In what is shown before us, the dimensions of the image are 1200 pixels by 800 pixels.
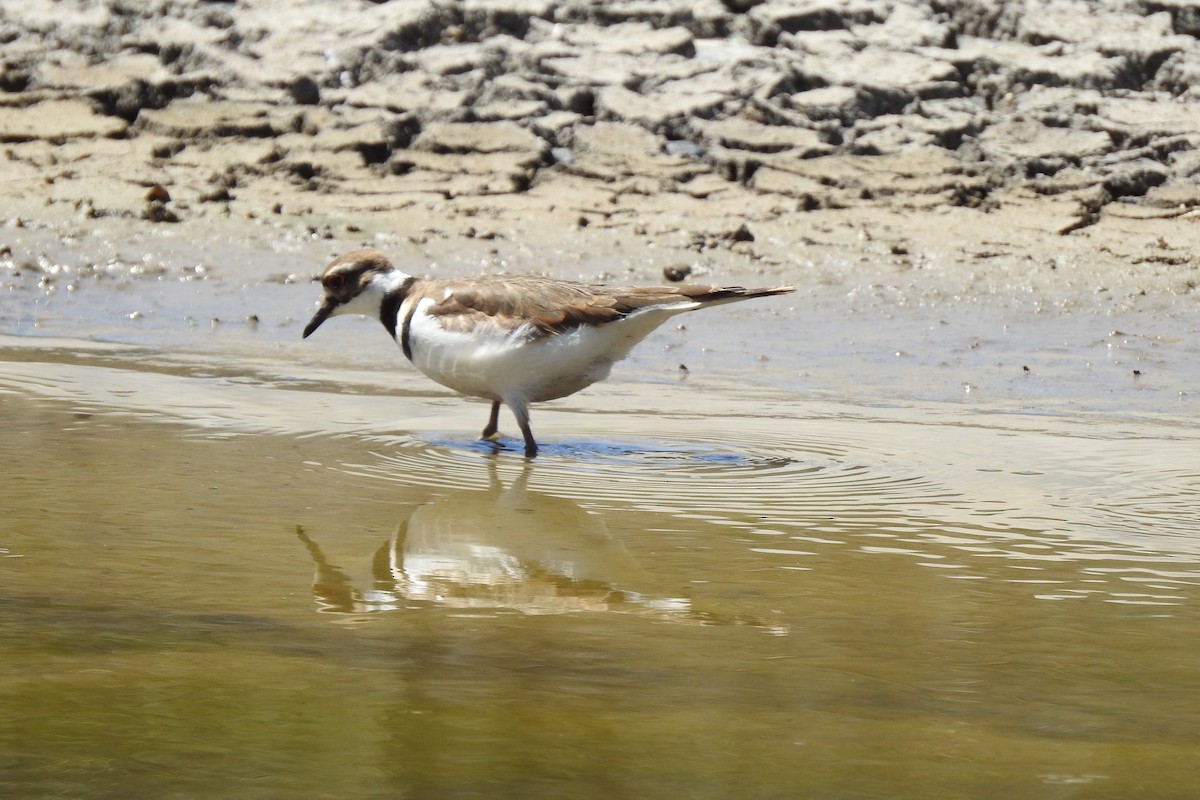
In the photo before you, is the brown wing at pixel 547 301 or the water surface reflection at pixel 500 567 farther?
the brown wing at pixel 547 301

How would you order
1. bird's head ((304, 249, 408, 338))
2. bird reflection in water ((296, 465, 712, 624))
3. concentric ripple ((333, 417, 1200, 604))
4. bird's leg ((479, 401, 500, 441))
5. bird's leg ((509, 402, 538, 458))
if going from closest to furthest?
bird reflection in water ((296, 465, 712, 624)) → concentric ripple ((333, 417, 1200, 604)) → bird's leg ((509, 402, 538, 458)) → bird's leg ((479, 401, 500, 441)) → bird's head ((304, 249, 408, 338))

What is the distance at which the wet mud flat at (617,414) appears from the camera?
9.52 feet

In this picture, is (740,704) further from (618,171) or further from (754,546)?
(618,171)

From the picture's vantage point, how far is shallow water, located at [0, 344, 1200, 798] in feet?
8.87

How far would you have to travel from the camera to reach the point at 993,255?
395 inches

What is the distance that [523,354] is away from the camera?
19.8 feet

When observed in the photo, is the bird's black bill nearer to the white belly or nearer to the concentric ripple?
the white belly

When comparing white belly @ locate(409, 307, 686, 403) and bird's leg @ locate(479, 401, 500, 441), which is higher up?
white belly @ locate(409, 307, 686, 403)

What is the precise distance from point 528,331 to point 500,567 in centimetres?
208

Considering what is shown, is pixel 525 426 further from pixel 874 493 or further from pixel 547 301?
pixel 874 493

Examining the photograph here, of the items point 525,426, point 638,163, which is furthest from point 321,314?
point 638,163

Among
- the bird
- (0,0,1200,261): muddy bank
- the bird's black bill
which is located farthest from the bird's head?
(0,0,1200,261): muddy bank

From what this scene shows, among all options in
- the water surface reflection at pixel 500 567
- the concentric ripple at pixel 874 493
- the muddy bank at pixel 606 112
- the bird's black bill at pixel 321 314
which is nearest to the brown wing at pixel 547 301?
the concentric ripple at pixel 874 493

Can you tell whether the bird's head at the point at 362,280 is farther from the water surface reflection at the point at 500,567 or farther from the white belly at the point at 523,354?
the water surface reflection at the point at 500,567
